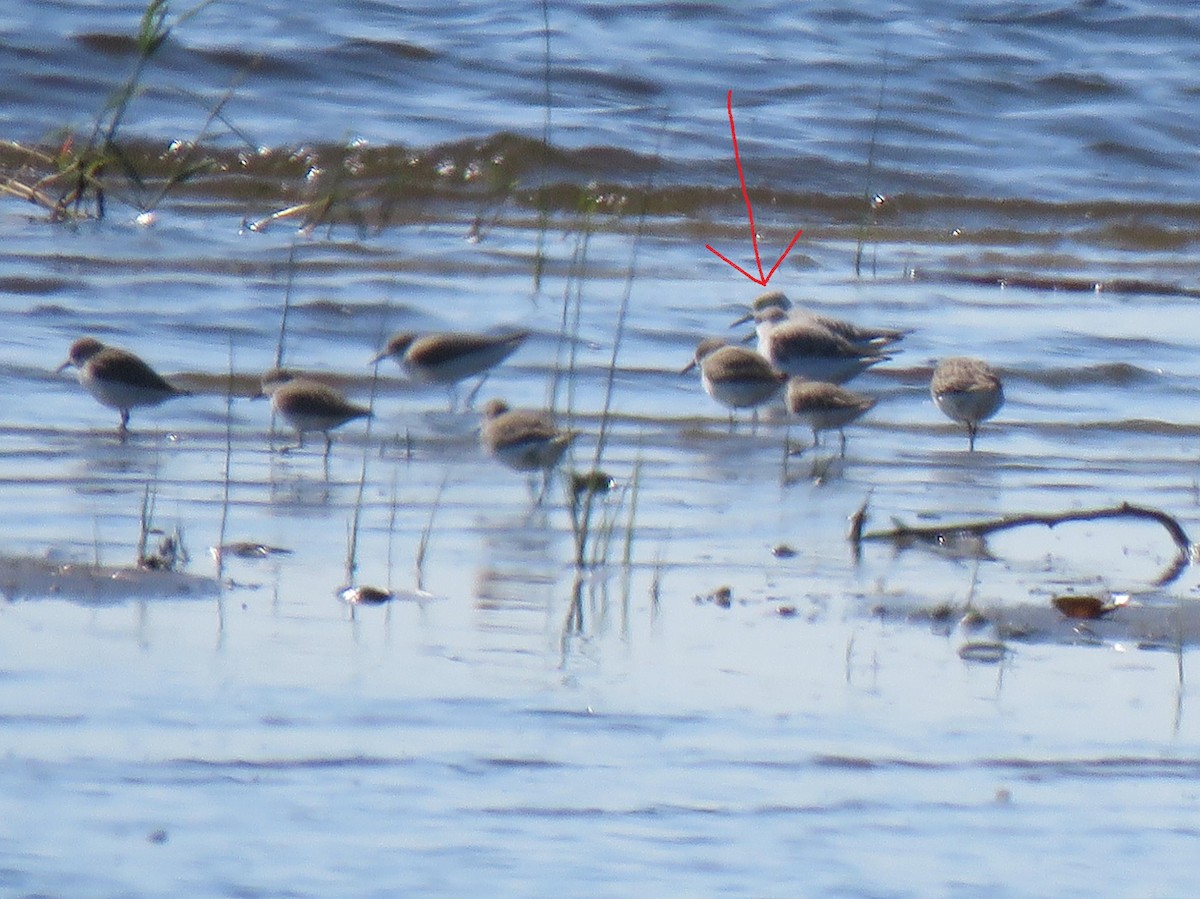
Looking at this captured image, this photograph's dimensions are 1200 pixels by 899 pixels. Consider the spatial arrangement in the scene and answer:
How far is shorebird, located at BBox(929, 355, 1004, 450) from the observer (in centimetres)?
712

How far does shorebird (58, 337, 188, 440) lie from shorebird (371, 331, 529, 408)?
1.07 meters

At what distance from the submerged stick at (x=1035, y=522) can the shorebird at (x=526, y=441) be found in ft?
3.47

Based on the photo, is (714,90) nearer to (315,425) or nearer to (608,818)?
(315,425)

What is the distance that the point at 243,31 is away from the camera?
1673 cm

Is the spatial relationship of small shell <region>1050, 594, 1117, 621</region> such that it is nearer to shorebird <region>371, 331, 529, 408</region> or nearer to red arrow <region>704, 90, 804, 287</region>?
shorebird <region>371, 331, 529, 408</region>

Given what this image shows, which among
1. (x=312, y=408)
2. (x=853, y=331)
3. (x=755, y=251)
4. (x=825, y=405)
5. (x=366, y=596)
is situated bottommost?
(x=366, y=596)

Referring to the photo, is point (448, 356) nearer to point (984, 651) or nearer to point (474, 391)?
point (474, 391)

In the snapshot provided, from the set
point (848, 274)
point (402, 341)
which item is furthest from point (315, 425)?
point (848, 274)

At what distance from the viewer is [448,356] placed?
305 inches

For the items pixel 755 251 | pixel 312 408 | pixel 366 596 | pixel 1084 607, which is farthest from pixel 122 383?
pixel 755 251

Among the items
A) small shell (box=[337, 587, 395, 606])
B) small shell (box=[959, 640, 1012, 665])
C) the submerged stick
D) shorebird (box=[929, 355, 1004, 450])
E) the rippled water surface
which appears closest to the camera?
the rippled water surface

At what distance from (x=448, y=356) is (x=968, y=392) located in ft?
6.16

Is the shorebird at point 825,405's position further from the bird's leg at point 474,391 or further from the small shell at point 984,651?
the small shell at point 984,651

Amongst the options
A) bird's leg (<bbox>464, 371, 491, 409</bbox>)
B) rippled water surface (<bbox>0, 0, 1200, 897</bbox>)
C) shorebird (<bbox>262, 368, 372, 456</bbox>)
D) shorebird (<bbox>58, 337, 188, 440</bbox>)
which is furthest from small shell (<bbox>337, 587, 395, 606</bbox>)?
bird's leg (<bbox>464, 371, 491, 409</bbox>)
